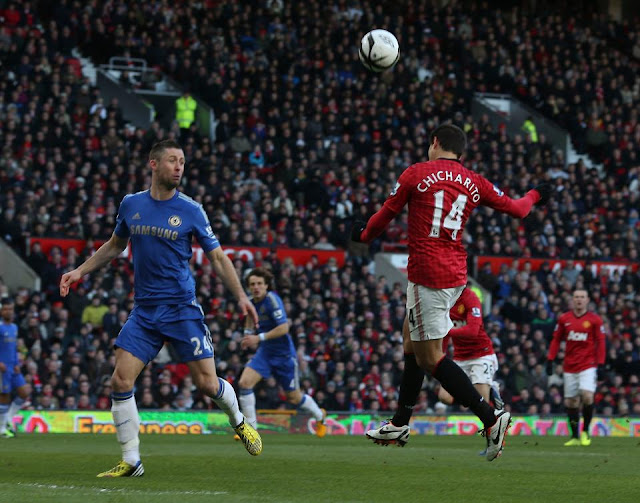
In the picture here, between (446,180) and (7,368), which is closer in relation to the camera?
(446,180)

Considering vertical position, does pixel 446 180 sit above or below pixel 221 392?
above

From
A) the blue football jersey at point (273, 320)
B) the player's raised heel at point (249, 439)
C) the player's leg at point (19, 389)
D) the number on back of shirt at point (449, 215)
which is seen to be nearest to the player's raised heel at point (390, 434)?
the player's raised heel at point (249, 439)

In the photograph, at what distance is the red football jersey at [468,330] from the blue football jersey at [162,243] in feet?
16.8

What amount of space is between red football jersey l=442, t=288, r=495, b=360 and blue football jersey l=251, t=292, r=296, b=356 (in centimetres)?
286

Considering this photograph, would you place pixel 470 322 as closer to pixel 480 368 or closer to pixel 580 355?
pixel 480 368

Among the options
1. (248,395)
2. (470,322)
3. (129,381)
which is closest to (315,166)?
(248,395)

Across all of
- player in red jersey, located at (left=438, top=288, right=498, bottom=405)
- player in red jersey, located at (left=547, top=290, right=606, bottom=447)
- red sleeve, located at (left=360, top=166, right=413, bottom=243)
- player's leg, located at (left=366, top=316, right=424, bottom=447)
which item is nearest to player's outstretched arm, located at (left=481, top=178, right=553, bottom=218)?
red sleeve, located at (left=360, top=166, right=413, bottom=243)

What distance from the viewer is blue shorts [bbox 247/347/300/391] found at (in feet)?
57.9

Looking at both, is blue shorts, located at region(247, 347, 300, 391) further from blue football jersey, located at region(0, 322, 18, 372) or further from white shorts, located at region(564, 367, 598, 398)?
white shorts, located at region(564, 367, 598, 398)

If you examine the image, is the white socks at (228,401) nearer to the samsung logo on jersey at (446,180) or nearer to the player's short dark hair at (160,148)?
the player's short dark hair at (160,148)

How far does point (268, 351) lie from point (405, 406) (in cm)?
782

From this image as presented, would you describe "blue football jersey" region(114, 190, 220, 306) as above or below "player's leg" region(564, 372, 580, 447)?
above

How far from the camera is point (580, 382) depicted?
18172 millimetres

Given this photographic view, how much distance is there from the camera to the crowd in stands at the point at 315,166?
23.3 metres
